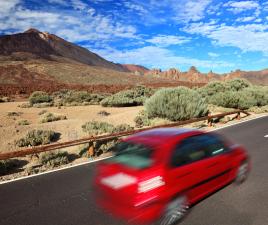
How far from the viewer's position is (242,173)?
7.90 metres

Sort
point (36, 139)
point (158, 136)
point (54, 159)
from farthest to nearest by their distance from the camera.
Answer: point (36, 139) → point (54, 159) → point (158, 136)

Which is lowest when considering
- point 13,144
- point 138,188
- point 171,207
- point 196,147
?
point 13,144

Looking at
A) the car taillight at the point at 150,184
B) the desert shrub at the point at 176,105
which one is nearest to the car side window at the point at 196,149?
the car taillight at the point at 150,184

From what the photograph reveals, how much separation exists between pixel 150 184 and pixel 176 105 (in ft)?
56.5

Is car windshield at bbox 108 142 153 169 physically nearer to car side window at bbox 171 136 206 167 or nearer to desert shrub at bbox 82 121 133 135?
car side window at bbox 171 136 206 167

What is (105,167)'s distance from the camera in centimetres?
611

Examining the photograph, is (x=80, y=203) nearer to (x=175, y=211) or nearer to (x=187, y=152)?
(x=175, y=211)

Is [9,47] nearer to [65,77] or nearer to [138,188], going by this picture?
[65,77]

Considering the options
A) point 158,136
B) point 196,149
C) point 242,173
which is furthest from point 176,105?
point 158,136

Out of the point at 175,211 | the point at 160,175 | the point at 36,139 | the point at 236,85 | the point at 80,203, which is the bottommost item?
the point at 36,139

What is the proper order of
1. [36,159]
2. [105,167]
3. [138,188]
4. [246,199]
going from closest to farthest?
[138,188]
[105,167]
[246,199]
[36,159]

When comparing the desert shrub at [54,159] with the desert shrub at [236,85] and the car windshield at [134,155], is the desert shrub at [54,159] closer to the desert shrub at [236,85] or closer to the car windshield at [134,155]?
the car windshield at [134,155]

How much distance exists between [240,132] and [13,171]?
10950 millimetres

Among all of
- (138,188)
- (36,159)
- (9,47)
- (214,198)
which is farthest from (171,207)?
(9,47)
